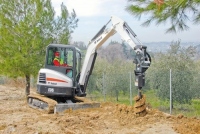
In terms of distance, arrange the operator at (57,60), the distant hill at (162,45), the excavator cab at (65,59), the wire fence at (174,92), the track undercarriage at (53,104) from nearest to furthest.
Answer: the track undercarriage at (53,104), the wire fence at (174,92), the excavator cab at (65,59), the operator at (57,60), the distant hill at (162,45)

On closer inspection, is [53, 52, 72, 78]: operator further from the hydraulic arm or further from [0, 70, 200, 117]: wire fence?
[0, 70, 200, 117]: wire fence

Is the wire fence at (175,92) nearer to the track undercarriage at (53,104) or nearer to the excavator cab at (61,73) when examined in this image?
the track undercarriage at (53,104)

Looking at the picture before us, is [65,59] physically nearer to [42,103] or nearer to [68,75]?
[68,75]

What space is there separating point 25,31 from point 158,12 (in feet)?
28.8

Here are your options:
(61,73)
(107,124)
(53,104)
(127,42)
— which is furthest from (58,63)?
(107,124)

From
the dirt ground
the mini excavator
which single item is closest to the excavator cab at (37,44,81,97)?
the mini excavator

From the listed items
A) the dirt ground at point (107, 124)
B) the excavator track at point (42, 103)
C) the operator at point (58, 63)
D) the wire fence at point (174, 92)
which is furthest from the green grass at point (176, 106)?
the excavator track at point (42, 103)

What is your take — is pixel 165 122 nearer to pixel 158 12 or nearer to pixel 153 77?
pixel 158 12

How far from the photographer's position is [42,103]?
37.4 ft

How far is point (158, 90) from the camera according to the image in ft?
39.9

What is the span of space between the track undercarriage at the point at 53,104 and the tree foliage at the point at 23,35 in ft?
7.37

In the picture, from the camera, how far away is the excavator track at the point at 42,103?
1053 cm

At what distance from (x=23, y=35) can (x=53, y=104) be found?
4.95m

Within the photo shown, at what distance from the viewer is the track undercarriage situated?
1052cm
